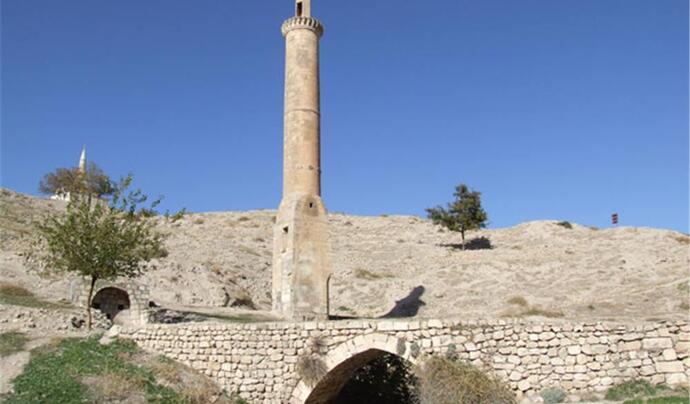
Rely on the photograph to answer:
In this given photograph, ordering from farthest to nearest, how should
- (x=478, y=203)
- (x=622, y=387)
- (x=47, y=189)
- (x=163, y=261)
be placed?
(x=47, y=189), (x=478, y=203), (x=163, y=261), (x=622, y=387)

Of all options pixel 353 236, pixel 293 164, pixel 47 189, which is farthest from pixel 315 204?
pixel 47 189

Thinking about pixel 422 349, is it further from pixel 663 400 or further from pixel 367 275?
pixel 367 275

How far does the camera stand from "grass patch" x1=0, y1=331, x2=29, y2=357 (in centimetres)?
1498

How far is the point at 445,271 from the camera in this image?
119 ft

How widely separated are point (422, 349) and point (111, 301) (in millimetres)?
13889

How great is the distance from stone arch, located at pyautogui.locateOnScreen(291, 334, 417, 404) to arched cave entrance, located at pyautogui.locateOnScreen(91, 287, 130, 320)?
10.5 m

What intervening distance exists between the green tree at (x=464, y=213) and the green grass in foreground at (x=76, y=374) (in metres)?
31.0


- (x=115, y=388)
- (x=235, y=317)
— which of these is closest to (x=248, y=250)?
(x=235, y=317)

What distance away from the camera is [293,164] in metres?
23.2

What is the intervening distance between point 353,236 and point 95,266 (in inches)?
1382

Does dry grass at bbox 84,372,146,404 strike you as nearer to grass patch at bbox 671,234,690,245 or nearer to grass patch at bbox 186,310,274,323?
grass patch at bbox 186,310,274,323

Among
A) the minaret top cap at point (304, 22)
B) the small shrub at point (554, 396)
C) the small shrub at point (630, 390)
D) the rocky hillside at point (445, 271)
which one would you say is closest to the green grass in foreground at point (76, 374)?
the small shrub at point (554, 396)

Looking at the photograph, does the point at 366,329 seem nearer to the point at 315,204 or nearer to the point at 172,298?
the point at 315,204

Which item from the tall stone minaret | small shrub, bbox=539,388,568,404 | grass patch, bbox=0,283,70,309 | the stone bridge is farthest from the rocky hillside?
small shrub, bbox=539,388,568,404
